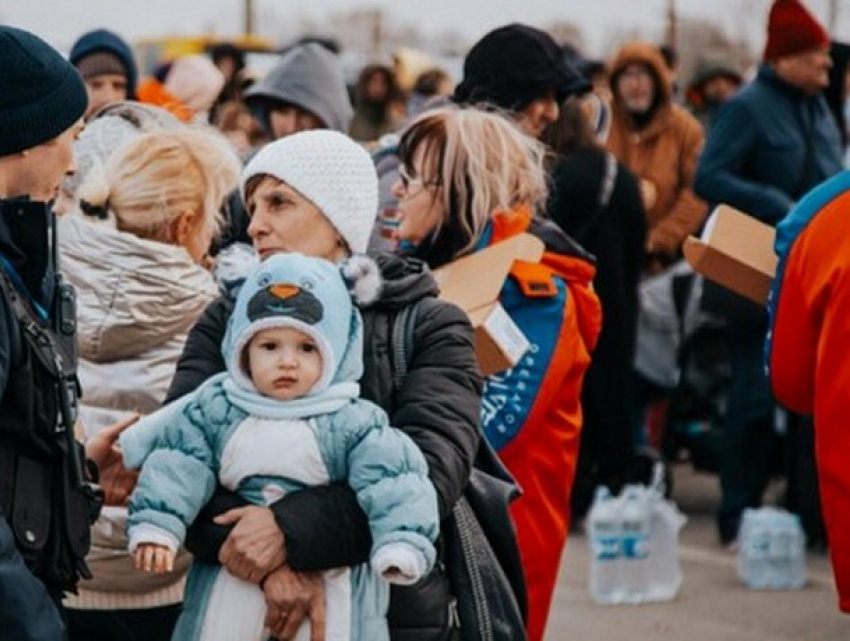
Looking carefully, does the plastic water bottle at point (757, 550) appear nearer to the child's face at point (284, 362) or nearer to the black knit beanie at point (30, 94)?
the child's face at point (284, 362)

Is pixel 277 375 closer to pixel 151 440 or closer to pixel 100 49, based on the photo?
pixel 151 440

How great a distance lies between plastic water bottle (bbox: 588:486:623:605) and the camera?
8.50 meters

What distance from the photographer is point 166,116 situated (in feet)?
21.7

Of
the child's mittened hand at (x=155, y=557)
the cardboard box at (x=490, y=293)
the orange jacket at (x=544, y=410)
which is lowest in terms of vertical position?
the orange jacket at (x=544, y=410)

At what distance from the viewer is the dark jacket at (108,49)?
930 cm

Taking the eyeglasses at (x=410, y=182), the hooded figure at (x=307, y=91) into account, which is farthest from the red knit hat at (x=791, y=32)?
the eyeglasses at (x=410, y=182)

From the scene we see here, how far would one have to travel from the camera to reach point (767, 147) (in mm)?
9273

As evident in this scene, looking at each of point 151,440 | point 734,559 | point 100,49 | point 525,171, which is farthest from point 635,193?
point 151,440

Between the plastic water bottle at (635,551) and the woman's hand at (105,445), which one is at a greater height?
the woman's hand at (105,445)

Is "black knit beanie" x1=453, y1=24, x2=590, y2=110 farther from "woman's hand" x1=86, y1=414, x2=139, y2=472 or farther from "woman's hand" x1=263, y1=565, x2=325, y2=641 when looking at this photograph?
"woman's hand" x1=263, y1=565, x2=325, y2=641

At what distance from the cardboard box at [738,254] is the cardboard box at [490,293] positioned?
0.96m

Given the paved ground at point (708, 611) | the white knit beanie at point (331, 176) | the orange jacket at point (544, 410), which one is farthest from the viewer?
the paved ground at point (708, 611)

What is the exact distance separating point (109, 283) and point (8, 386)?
1.35 metres

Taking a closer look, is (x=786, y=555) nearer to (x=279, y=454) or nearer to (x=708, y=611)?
(x=708, y=611)
